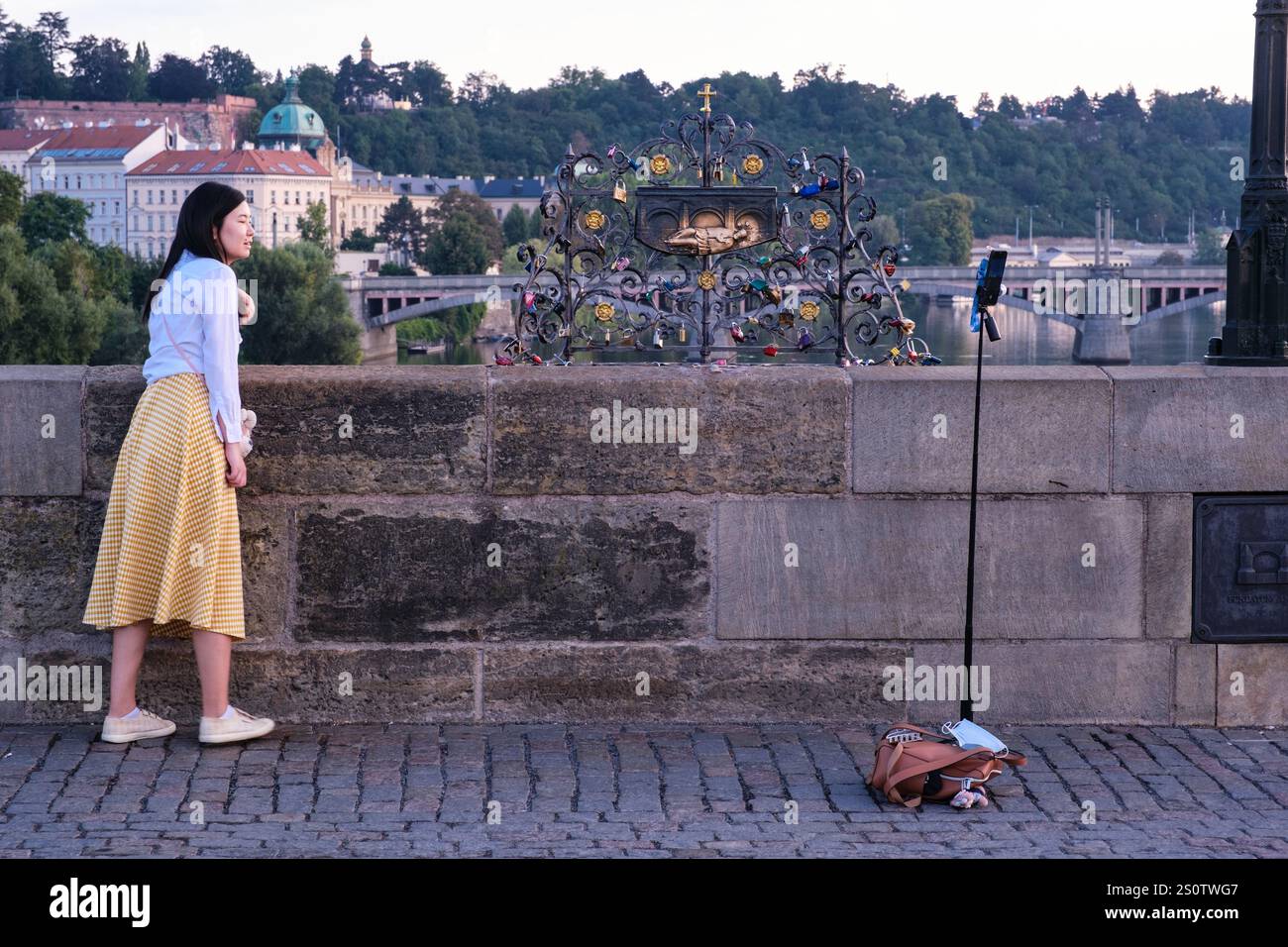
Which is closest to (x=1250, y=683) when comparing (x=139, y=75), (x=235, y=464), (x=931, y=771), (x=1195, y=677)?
(x=1195, y=677)

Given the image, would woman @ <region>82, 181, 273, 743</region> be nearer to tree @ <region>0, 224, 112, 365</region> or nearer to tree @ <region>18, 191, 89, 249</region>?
tree @ <region>0, 224, 112, 365</region>

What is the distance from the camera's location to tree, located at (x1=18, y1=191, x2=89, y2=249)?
78.5 m

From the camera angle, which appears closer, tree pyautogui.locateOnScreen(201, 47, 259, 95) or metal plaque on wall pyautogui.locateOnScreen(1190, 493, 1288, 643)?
metal plaque on wall pyautogui.locateOnScreen(1190, 493, 1288, 643)

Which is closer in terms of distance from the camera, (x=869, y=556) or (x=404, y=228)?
(x=869, y=556)

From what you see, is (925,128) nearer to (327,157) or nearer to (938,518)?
(327,157)

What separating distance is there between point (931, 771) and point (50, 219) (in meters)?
78.6

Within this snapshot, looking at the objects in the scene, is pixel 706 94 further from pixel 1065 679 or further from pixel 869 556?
pixel 1065 679

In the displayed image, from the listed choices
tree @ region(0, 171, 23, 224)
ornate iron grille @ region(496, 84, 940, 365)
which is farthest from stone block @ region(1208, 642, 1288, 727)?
tree @ region(0, 171, 23, 224)

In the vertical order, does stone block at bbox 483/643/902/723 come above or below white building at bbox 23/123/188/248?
below

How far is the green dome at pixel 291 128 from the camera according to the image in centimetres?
14125

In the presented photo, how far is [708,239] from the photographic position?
7316 millimetres

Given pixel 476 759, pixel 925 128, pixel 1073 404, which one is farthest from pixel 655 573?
pixel 925 128

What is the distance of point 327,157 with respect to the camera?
134 m

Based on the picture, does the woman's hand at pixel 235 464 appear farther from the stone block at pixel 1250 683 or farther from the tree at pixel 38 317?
the tree at pixel 38 317
